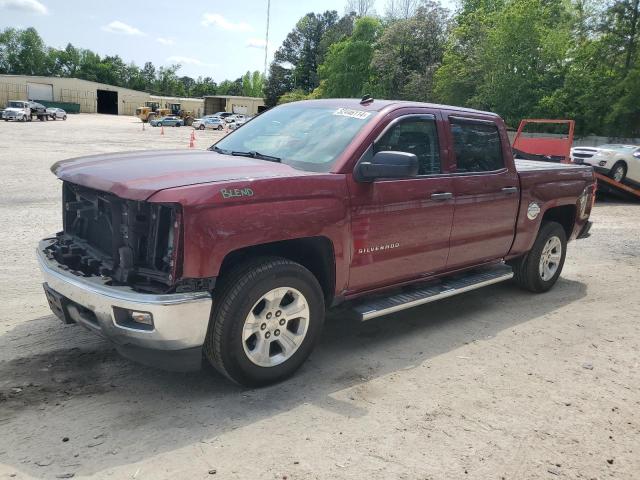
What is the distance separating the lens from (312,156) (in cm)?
405

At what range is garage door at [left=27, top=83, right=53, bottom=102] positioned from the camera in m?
74.8

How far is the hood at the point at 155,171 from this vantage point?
3.16 m

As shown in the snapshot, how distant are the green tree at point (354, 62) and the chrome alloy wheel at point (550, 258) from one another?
178 ft

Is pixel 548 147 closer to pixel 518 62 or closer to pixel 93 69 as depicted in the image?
pixel 518 62

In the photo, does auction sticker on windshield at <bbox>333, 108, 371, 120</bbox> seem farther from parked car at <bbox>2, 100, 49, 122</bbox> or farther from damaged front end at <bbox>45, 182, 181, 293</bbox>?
parked car at <bbox>2, 100, 49, 122</bbox>

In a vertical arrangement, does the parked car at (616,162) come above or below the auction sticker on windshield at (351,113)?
below

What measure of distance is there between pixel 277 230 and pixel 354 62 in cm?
6158

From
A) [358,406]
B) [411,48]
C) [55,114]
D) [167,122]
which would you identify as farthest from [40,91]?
[358,406]

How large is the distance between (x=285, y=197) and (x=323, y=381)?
1.32 m

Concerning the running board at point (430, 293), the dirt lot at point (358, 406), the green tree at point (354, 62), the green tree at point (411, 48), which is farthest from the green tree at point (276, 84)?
the dirt lot at point (358, 406)

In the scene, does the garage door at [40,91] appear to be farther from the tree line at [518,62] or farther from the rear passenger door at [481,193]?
the rear passenger door at [481,193]

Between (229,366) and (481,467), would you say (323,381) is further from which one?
(481,467)

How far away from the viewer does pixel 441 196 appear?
4.49 metres

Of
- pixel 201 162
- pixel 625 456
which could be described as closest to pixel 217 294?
pixel 201 162
